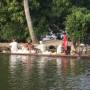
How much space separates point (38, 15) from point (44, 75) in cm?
1808

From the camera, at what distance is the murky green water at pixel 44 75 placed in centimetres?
2081

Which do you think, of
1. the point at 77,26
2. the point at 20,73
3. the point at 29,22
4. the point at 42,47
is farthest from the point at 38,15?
the point at 20,73

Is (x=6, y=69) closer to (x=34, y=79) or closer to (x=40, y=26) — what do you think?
(x=34, y=79)

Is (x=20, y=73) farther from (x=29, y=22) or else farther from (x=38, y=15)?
(x=38, y=15)

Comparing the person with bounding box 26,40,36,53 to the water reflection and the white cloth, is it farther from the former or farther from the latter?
the water reflection

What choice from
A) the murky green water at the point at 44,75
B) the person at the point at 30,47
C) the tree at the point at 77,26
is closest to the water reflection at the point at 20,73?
the murky green water at the point at 44,75

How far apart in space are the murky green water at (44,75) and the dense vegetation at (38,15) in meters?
8.59

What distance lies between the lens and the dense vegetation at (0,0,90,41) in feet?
135

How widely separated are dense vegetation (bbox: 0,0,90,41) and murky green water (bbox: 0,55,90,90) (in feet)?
28.2

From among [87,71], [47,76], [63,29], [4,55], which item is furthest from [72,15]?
[47,76]

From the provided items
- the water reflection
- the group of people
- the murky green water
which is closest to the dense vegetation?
the group of people

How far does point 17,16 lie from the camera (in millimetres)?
41188

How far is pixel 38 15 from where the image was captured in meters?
42.0

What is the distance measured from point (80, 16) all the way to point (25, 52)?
4.87 m
